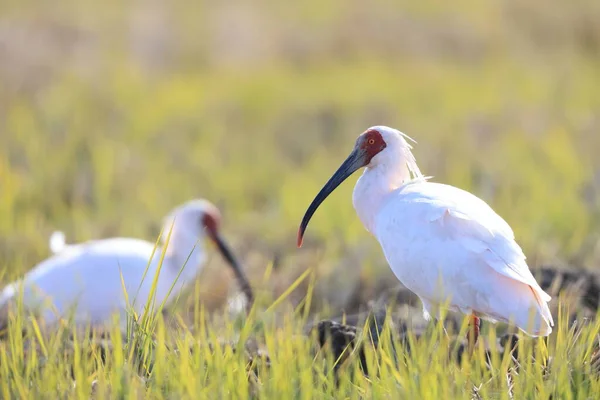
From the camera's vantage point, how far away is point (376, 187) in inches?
223

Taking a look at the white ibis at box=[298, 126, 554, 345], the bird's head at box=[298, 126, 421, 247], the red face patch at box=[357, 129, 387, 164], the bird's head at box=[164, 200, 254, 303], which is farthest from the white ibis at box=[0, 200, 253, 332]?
the white ibis at box=[298, 126, 554, 345]

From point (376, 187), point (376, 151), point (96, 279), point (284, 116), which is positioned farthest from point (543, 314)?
point (284, 116)

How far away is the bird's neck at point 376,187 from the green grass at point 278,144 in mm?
624

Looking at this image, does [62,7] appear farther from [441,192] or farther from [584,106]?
[441,192]

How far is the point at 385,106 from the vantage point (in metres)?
13.9

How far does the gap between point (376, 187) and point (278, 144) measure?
7.36 m

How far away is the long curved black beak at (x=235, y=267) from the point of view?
743 cm

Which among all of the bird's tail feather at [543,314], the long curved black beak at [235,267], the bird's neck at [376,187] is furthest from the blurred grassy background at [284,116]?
the bird's tail feather at [543,314]

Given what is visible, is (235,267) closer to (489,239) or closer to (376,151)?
(376,151)

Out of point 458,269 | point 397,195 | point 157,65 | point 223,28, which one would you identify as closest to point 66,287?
point 397,195

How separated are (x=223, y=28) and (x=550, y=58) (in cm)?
552

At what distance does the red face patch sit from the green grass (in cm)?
86

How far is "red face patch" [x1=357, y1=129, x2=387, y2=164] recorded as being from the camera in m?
5.74

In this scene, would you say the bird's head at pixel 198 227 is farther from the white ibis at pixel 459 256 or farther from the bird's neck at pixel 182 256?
the white ibis at pixel 459 256
